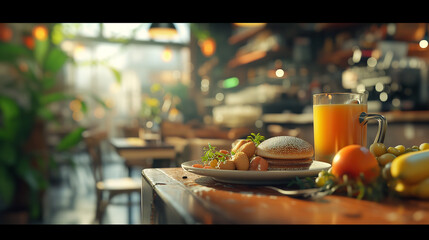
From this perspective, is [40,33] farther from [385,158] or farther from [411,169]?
[411,169]

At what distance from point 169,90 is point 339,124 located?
11.1 m

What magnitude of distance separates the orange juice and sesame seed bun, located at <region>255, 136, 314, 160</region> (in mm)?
157

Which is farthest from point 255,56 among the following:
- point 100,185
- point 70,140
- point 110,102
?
point 100,185

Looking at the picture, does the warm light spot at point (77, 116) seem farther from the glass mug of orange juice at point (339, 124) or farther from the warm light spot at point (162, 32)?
the glass mug of orange juice at point (339, 124)

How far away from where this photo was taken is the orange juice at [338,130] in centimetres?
99

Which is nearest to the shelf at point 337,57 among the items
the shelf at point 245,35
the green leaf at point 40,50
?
the shelf at point 245,35

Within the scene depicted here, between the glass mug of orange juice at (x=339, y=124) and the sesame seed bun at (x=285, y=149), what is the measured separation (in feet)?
0.52

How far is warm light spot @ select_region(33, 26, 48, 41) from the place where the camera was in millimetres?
5243
